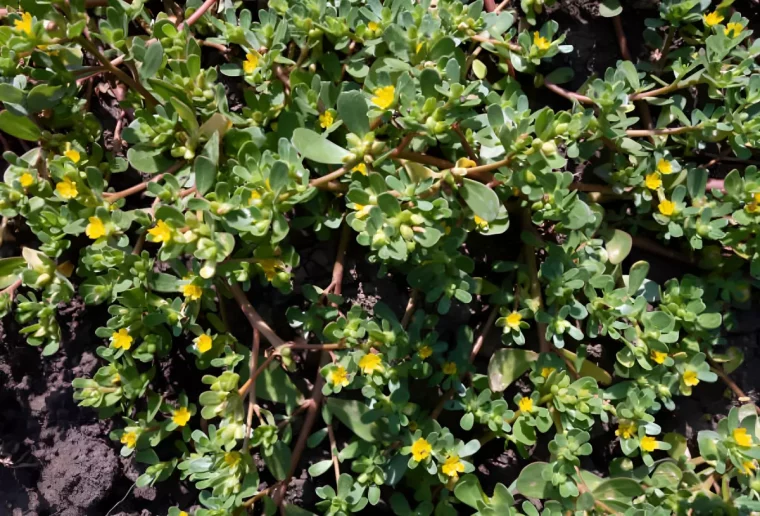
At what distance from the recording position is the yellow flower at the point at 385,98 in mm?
1936

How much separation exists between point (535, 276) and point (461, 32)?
95 cm

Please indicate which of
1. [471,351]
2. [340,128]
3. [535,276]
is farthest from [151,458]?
[535,276]

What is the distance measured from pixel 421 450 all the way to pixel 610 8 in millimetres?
1960

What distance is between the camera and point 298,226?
2250 millimetres

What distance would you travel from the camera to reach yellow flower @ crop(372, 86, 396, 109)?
1936 mm

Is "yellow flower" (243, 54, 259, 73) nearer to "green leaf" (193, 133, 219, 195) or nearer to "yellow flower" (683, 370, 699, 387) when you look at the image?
"green leaf" (193, 133, 219, 195)

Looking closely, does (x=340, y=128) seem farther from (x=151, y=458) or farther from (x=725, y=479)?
(x=725, y=479)

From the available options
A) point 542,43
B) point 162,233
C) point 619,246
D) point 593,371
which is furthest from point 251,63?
point 593,371

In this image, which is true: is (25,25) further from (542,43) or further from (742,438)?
(742,438)

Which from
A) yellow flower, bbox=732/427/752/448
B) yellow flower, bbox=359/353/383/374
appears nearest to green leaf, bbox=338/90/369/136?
yellow flower, bbox=359/353/383/374

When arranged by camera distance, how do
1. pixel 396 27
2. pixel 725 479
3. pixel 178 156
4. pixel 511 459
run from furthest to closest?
1. pixel 511 459
2. pixel 725 479
3. pixel 178 156
4. pixel 396 27

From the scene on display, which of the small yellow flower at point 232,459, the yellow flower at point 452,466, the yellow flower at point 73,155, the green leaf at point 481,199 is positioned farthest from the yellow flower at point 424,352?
the yellow flower at point 73,155

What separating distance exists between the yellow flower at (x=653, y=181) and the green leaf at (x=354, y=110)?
1.15 m

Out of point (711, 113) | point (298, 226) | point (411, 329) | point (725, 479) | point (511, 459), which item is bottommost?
point (511, 459)
